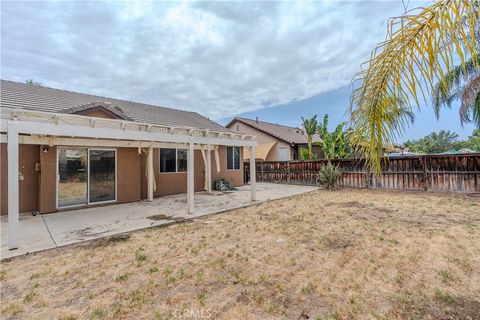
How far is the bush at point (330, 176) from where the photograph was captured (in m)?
14.4

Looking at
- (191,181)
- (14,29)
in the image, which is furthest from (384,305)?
(14,29)

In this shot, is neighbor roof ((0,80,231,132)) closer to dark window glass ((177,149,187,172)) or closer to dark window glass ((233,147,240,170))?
dark window glass ((177,149,187,172))

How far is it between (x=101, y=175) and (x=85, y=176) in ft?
1.90

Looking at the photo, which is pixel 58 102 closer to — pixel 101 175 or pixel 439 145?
pixel 101 175

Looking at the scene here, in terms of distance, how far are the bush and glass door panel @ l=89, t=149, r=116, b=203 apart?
38.3 ft

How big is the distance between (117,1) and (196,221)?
703cm

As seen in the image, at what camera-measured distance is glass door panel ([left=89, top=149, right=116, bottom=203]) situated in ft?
31.1

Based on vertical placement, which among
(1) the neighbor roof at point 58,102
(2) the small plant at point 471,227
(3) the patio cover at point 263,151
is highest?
(1) the neighbor roof at point 58,102

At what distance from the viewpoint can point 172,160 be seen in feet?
41.6

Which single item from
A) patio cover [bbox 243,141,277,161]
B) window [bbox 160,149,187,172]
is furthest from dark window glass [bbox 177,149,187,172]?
patio cover [bbox 243,141,277,161]

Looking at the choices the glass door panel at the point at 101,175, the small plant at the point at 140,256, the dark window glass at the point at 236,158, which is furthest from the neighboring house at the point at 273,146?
the small plant at the point at 140,256

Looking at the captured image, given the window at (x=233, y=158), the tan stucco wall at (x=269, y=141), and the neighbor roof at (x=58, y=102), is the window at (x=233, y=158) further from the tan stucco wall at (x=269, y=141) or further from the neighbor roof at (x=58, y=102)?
the tan stucco wall at (x=269, y=141)

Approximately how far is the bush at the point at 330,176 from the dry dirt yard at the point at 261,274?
25.1ft

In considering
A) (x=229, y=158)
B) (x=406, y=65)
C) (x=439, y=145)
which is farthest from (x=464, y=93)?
(x=439, y=145)
